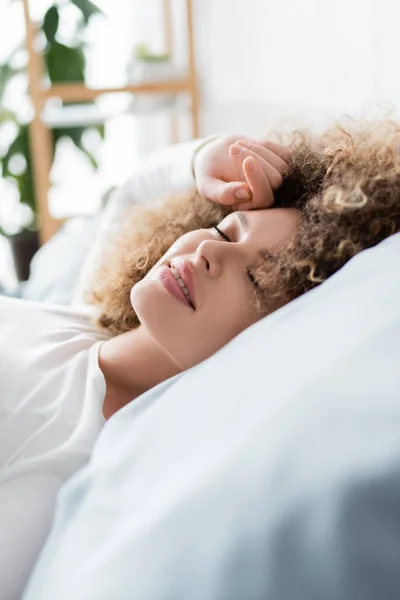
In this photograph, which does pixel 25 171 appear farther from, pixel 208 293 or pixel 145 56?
pixel 208 293

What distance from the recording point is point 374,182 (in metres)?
0.81

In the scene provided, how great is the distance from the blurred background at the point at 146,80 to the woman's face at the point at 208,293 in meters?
0.53

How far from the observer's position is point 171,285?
89 cm

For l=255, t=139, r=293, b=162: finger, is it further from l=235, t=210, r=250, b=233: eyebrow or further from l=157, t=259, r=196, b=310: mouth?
l=157, t=259, r=196, b=310: mouth

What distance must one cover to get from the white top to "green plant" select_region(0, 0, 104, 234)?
1.88 metres

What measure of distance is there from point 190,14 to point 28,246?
108cm

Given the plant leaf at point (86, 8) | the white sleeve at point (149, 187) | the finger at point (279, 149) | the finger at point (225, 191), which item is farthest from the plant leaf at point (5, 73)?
the finger at point (279, 149)

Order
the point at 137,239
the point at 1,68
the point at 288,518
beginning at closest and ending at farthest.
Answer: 1. the point at 288,518
2. the point at 137,239
3. the point at 1,68

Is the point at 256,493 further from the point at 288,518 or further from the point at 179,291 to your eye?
the point at 179,291

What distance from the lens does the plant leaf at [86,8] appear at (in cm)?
273

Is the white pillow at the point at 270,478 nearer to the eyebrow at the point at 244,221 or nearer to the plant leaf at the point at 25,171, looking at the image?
the eyebrow at the point at 244,221

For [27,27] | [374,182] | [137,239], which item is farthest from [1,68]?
[374,182]

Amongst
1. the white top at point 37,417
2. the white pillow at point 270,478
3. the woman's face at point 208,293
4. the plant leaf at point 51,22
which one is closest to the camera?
the white pillow at point 270,478

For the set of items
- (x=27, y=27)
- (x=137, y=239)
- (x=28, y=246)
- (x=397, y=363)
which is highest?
(x=27, y=27)
